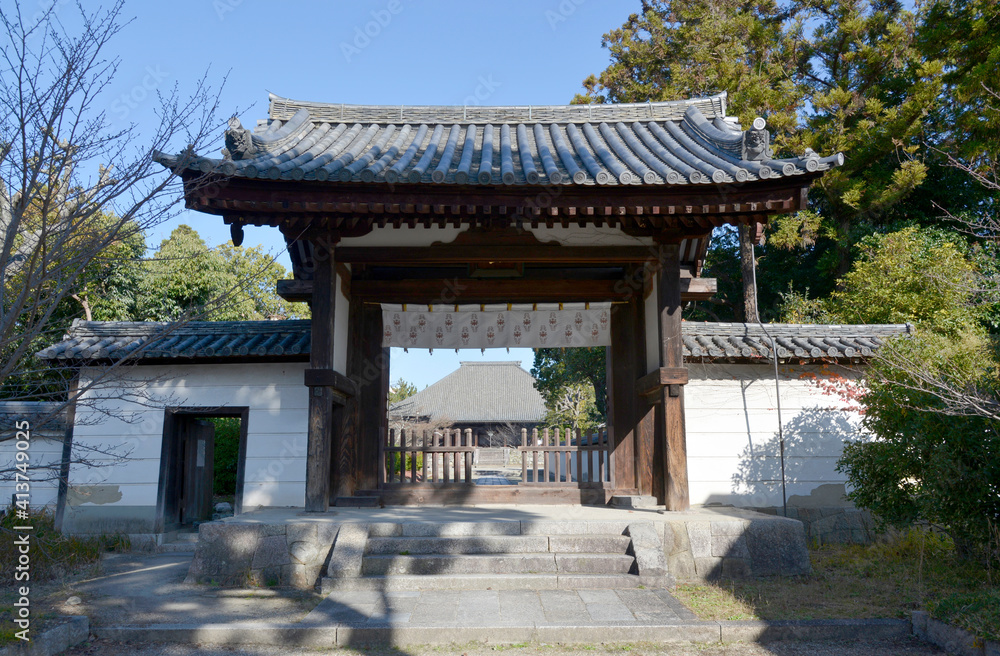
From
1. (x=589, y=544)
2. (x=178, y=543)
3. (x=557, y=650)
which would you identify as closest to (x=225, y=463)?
(x=178, y=543)

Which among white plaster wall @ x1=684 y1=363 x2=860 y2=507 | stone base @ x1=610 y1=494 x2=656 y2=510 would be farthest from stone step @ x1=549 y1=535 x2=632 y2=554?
white plaster wall @ x1=684 y1=363 x2=860 y2=507

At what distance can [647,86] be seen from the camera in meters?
20.9

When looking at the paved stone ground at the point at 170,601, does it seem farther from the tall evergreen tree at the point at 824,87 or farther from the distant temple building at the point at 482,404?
the distant temple building at the point at 482,404

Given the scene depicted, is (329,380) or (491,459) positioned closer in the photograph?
(329,380)

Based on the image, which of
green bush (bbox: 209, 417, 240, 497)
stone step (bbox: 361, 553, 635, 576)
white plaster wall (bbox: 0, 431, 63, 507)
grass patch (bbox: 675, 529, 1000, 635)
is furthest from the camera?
green bush (bbox: 209, 417, 240, 497)

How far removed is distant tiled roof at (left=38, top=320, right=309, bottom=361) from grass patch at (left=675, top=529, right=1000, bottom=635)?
552 centimetres

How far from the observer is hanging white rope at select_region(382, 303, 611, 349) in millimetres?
8477

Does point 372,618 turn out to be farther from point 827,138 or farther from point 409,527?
point 827,138

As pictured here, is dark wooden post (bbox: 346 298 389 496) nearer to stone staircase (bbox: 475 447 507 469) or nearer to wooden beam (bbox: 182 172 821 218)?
wooden beam (bbox: 182 172 821 218)

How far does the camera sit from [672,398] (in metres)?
6.74

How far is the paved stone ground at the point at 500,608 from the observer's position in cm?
443

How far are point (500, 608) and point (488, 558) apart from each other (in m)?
0.82

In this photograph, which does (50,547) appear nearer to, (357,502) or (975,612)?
(357,502)

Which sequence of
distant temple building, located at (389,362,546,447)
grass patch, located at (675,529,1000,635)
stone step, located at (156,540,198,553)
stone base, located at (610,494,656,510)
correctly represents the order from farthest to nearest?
distant temple building, located at (389,362,546,447), stone step, located at (156,540,198,553), stone base, located at (610,494,656,510), grass patch, located at (675,529,1000,635)
